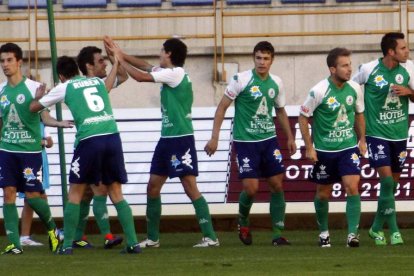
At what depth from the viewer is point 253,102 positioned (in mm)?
15844

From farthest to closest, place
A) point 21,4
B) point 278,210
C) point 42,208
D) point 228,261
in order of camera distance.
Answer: point 21,4 → point 278,210 → point 42,208 → point 228,261

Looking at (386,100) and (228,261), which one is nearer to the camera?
(228,261)

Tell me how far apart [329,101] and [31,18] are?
13340 mm

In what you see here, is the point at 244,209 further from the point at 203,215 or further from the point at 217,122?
the point at 217,122

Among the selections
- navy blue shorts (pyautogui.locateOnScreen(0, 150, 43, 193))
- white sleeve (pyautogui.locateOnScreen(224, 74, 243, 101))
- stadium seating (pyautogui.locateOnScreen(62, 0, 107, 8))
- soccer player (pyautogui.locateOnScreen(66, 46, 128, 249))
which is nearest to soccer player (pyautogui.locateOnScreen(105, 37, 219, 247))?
soccer player (pyautogui.locateOnScreen(66, 46, 128, 249))

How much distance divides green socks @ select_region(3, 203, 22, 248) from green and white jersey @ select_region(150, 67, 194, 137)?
180 cm

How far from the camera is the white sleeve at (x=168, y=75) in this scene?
15.2 meters

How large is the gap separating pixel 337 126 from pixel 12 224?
352 centimetres

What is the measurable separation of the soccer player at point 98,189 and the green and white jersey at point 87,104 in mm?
544

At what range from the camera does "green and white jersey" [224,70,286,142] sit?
51.9 feet

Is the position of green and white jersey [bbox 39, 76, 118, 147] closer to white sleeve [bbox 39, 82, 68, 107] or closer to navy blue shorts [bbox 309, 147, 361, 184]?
white sleeve [bbox 39, 82, 68, 107]

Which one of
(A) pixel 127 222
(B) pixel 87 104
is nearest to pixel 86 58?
(B) pixel 87 104

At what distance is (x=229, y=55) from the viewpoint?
2469cm

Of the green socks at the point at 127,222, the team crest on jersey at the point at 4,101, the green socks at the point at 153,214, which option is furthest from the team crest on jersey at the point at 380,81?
the team crest on jersey at the point at 4,101
